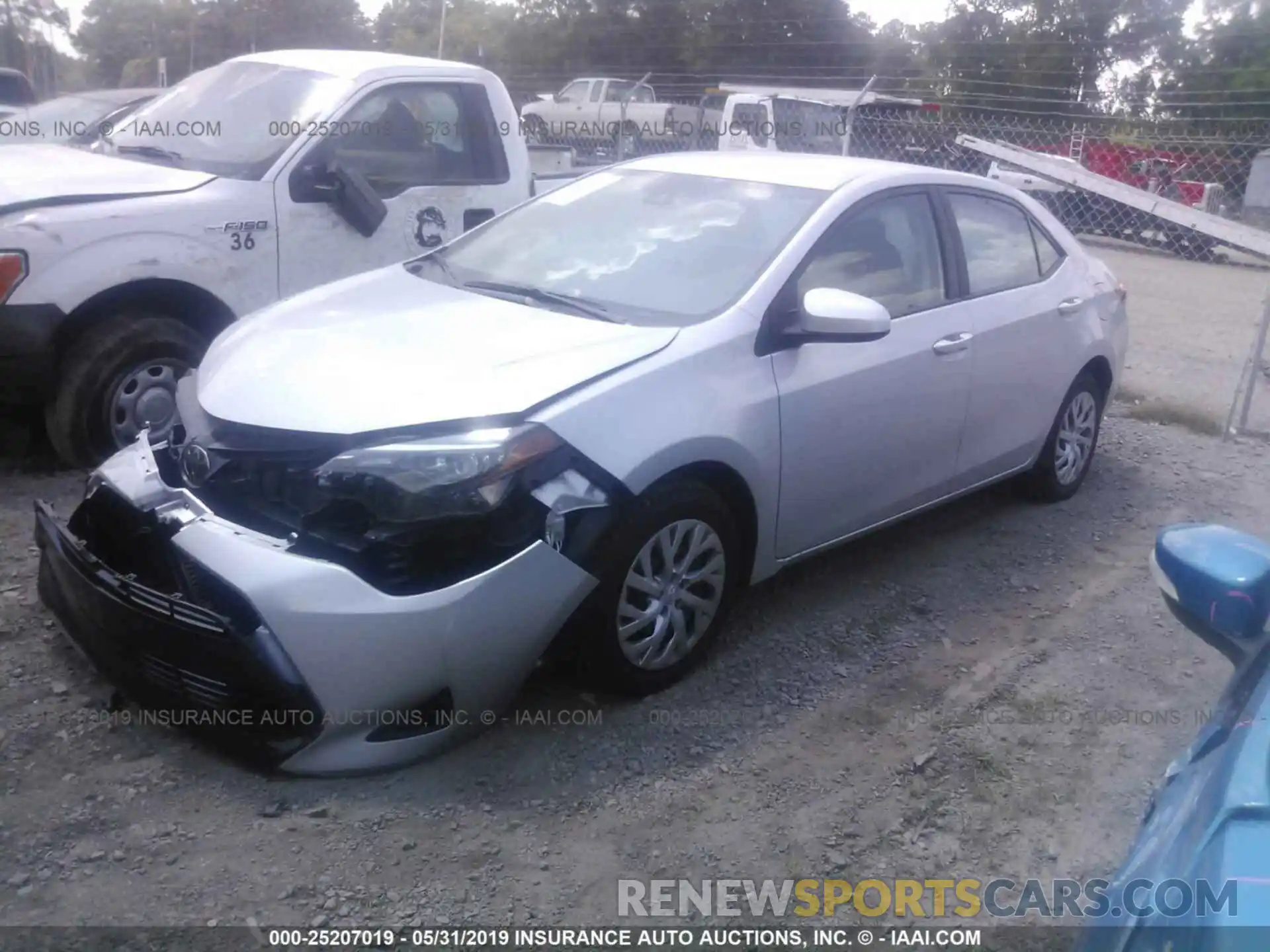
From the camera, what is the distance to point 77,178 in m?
5.21

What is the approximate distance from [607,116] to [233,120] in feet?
61.8

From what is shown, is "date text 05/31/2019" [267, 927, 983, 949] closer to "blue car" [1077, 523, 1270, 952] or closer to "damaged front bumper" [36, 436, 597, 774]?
"damaged front bumper" [36, 436, 597, 774]

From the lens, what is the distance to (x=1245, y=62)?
26094mm

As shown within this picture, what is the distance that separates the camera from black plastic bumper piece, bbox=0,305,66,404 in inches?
188

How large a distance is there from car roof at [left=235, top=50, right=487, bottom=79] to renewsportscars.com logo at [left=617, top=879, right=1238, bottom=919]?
440cm

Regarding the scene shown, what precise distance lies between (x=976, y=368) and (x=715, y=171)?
1.28 m

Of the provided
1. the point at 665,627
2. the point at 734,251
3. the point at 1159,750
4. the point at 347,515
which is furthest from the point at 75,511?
the point at 1159,750

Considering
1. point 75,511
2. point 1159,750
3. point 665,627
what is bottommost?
point 1159,750

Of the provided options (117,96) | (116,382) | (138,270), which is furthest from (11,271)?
(117,96)

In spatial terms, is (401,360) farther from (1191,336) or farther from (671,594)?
(1191,336)

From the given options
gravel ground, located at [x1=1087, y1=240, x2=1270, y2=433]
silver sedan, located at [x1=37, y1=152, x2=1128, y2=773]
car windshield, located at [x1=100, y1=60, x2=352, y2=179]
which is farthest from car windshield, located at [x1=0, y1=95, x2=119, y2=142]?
gravel ground, located at [x1=1087, y1=240, x2=1270, y2=433]

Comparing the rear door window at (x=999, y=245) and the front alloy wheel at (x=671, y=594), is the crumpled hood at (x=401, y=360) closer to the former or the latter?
the front alloy wheel at (x=671, y=594)

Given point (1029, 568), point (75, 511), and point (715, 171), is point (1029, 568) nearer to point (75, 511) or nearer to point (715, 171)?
point (715, 171)

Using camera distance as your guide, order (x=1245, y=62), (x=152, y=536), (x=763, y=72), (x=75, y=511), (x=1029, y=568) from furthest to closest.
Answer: (x=763, y=72) → (x=1245, y=62) → (x=1029, y=568) → (x=75, y=511) → (x=152, y=536)
